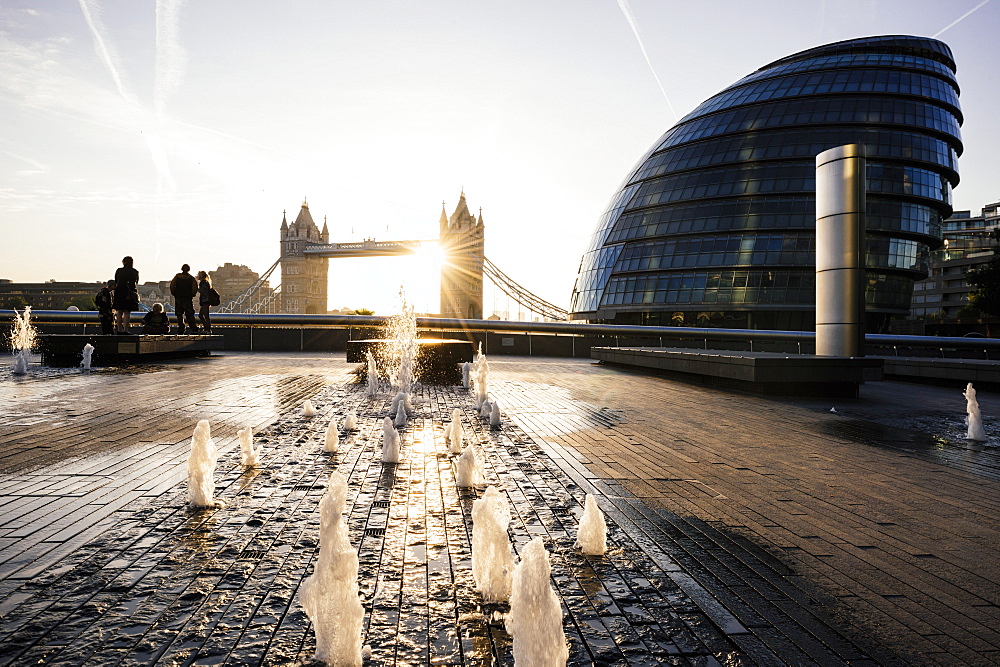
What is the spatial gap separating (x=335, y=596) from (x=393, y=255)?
106 metres

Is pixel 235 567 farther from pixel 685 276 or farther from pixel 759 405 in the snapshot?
pixel 685 276

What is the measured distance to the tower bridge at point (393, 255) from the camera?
2761 inches

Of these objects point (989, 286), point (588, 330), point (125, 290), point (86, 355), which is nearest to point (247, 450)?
point (86, 355)

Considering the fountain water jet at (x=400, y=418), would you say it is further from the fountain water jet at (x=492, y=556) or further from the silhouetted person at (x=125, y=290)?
the silhouetted person at (x=125, y=290)

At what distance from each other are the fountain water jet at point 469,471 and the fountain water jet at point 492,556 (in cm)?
188

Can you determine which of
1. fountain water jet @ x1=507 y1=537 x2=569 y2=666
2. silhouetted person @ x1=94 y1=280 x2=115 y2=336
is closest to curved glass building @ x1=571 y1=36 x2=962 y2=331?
silhouetted person @ x1=94 y1=280 x2=115 y2=336

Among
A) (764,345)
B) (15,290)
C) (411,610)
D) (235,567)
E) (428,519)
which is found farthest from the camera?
(15,290)

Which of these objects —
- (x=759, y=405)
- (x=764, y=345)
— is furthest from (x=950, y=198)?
(x=759, y=405)

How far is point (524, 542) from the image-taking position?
12.3ft

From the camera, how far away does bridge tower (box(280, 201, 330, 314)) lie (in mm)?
124938

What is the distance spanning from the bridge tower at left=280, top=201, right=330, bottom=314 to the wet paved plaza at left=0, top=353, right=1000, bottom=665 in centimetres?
11832

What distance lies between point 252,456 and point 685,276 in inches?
1631

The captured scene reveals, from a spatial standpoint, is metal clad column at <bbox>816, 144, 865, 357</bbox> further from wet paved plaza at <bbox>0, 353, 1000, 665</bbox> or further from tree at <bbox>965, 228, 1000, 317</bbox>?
tree at <bbox>965, 228, 1000, 317</bbox>

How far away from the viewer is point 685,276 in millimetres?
43906
